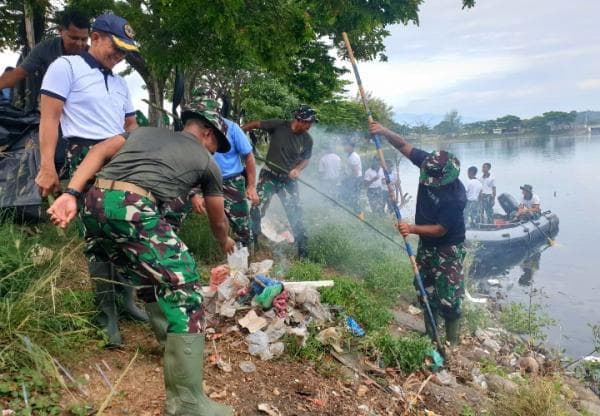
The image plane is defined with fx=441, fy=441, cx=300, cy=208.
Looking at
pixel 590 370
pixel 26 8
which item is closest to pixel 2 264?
pixel 26 8

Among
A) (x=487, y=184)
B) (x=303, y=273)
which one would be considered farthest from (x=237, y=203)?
(x=487, y=184)

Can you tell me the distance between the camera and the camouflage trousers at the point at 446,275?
4.74 meters

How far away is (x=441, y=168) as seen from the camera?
4520mm

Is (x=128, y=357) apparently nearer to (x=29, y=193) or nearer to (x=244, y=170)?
(x=29, y=193)

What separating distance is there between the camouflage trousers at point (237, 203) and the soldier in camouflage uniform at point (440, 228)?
164 centimetres

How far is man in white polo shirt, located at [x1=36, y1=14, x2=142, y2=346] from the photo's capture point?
282 cm

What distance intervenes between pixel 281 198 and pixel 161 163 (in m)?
4.15

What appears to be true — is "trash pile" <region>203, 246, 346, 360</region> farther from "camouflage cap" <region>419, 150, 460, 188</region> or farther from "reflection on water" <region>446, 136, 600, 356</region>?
"reflection on water" <region>446, 136, 600, 356</region>

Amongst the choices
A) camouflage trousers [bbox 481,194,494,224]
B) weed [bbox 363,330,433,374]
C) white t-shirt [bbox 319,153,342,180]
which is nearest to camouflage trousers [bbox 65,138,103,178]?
weed [bbox 363,330,433,374]

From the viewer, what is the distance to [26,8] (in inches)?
266

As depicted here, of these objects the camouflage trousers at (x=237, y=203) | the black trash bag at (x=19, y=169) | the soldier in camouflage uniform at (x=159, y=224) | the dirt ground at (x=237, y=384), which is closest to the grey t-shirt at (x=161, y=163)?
the soldier in camouflage uniform at (x=159, y=224)

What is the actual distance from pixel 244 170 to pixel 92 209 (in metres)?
2.95

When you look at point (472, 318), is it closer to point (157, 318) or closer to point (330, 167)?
point (157, 318)

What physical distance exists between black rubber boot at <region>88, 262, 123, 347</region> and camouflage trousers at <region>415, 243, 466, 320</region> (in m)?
3.25
